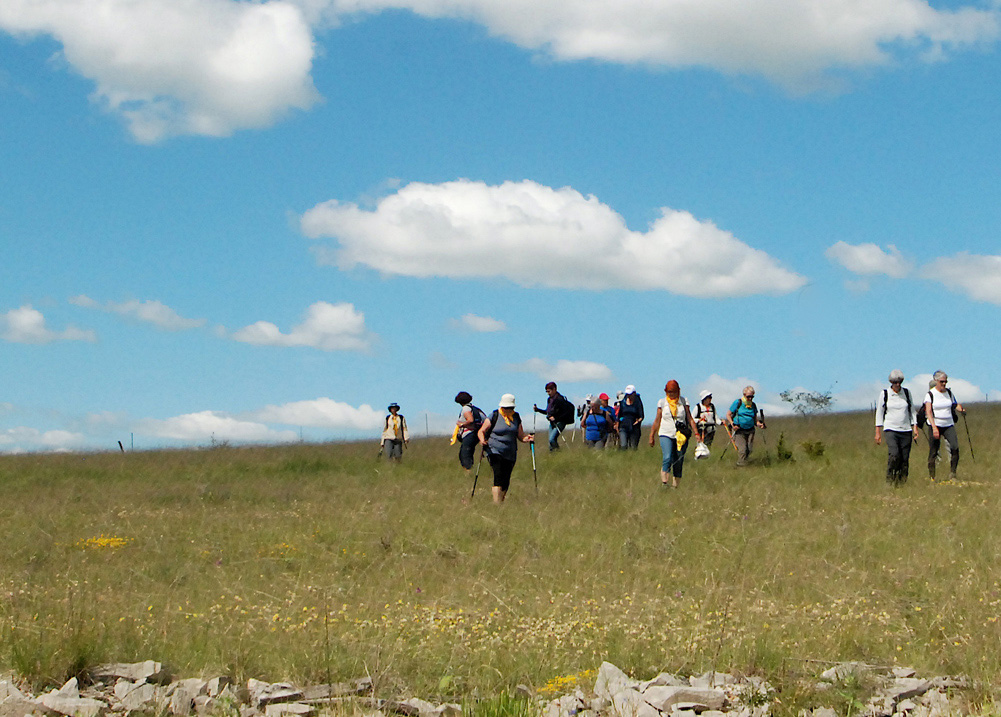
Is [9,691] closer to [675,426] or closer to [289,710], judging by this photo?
[289,710]

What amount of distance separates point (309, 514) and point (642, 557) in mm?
6400

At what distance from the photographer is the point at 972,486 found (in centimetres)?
1694

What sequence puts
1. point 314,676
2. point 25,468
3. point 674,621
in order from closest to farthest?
point 314,676
point 674,621
point 25,468

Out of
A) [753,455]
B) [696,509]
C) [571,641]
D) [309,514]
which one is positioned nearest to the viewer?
[571,641]

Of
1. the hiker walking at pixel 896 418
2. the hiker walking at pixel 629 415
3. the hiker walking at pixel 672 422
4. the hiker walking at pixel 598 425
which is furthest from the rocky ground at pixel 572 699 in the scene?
the hiker walking at pixel 598 425

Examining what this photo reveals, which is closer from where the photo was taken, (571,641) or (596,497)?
(571,641)

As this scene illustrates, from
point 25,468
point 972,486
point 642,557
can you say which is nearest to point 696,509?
point 642,557

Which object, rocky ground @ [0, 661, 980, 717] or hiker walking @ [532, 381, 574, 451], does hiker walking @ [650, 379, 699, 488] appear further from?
rocky ground @ [0, 661, 980, 717]

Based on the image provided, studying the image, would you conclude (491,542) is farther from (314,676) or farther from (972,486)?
(972,486)

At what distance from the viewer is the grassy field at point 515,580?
702 cm

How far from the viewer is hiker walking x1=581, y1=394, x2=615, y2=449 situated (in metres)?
25.7

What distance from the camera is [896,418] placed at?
16672 millimetres

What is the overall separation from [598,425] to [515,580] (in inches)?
633

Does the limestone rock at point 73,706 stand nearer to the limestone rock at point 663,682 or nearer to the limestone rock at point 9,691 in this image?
the limestone rock at point 9,691
